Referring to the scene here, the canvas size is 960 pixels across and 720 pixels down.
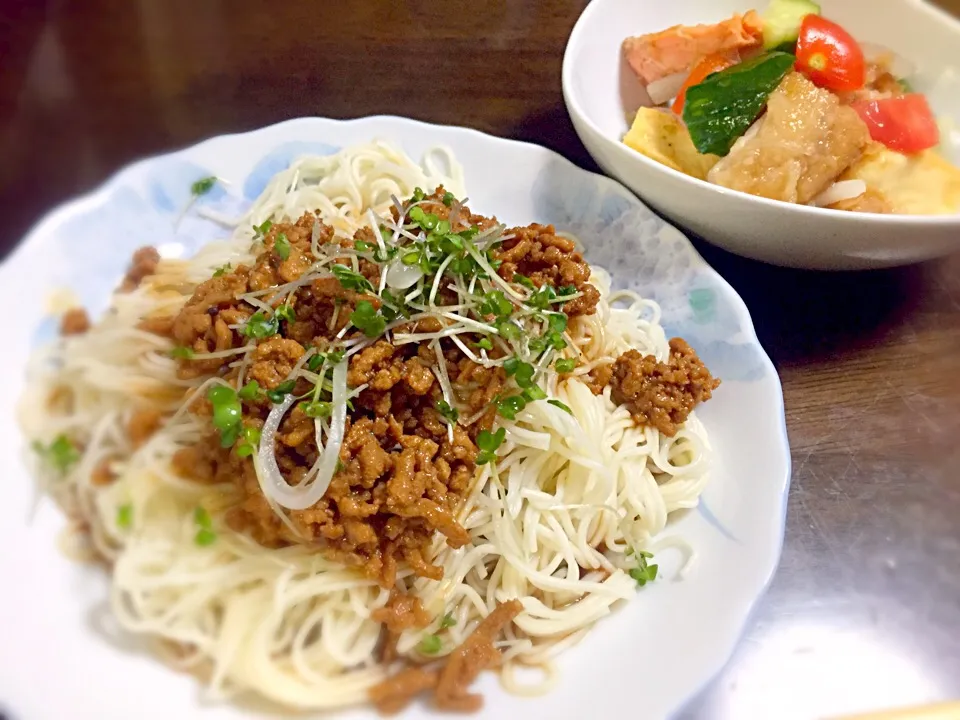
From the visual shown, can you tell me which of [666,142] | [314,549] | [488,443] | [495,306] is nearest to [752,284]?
[666,142]

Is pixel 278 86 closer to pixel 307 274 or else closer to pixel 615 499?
pixel 307 274

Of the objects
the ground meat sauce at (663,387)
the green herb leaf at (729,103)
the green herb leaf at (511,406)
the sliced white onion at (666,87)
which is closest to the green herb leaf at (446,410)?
the green herb leaf at (511,406)

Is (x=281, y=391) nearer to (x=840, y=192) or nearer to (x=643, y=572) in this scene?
(x=643, y=572)

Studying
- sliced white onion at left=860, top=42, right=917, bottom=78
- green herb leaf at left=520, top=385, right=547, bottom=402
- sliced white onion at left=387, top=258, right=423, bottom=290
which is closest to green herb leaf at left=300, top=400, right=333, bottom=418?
sliced white onion at left=387, top=258, right=423, bottom=290

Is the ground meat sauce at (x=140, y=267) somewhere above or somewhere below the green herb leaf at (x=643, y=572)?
above

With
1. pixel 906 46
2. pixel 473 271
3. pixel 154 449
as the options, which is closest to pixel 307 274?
pixel 473 271

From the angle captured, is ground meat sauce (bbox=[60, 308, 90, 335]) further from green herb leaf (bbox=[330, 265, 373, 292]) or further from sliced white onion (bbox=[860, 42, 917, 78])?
sliced white onion (bbox=[860, 42, 917, 78])

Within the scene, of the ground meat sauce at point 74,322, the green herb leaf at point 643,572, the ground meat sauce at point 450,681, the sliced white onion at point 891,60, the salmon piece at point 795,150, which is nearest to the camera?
the ground meat sauce at point 450,681

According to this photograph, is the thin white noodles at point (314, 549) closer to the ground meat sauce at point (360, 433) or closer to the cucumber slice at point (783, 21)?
the ground meat sauce at point (360, 433)

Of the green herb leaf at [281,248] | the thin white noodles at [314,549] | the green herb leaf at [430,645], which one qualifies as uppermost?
the green herb leaf at [281,248]
